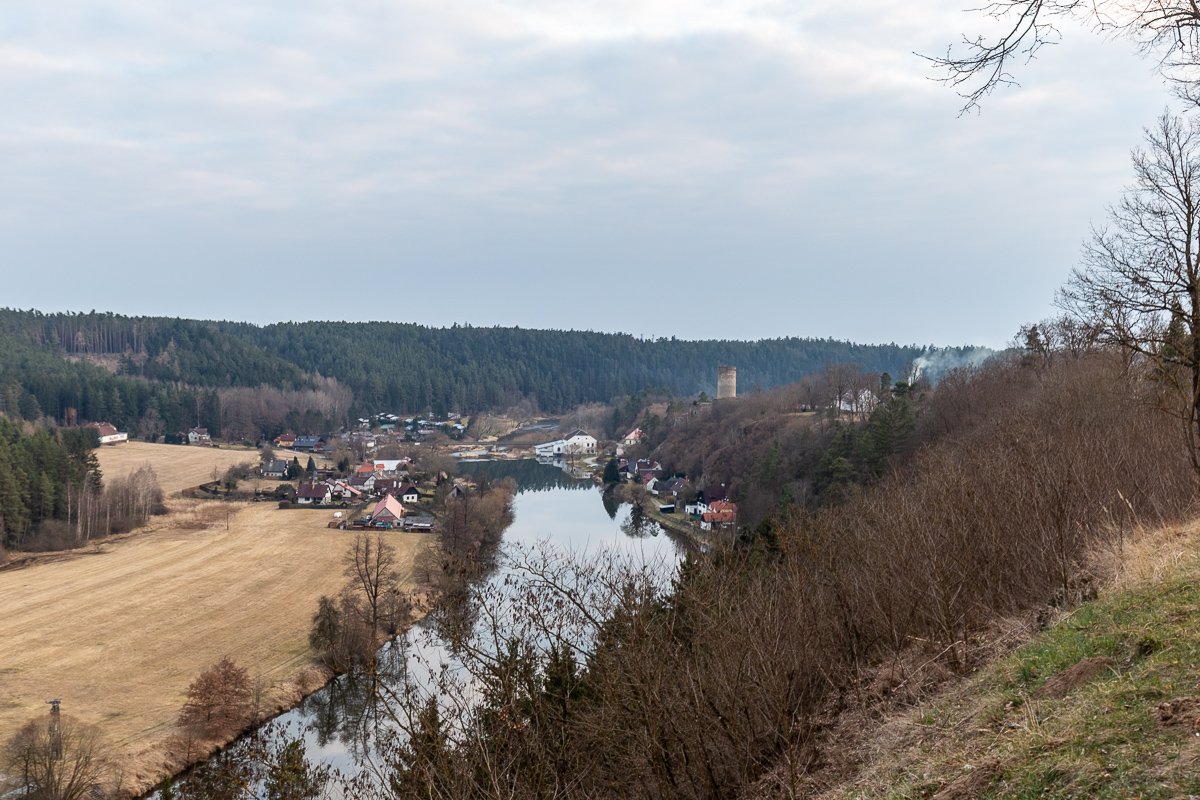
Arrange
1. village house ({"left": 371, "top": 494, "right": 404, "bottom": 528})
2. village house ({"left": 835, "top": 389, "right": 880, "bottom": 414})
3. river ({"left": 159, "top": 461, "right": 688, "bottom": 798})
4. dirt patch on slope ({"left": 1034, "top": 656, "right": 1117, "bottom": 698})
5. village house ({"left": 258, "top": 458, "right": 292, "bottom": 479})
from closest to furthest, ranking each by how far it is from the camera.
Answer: dirt patch on slope ({"left": 1034, "top": 656, "right": 1117, "bottom": 698}) < river ({"left": 159, "top": 461, "right": 688, "bottom": 798}) < village house ({"left": 371, "top": 494, "right": 404, "bottom": 528}) < village house ({"left": 835, "top": 389, "right": 880, "bottom": 414}) < village house ({"left": 258, "top": 458, "right": 292, "bottom": 479})

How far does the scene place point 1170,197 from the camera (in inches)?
363

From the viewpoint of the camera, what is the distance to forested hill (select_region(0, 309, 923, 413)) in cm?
12175

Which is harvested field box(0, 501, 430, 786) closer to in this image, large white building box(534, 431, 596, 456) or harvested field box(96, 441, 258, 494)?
harvested field box(96, 441, 258, 494)

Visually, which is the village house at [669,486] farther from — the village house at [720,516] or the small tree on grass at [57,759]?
the small tree on grass at [57,759]

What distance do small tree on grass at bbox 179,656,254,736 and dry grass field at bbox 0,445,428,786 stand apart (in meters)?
0.53

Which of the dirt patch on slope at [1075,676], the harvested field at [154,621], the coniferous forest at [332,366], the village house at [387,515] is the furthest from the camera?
the coniferous forest at [332,366]

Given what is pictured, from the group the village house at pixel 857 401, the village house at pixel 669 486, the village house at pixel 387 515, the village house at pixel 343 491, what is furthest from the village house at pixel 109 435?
the village house at pixel 857 401

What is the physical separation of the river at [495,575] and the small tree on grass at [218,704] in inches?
27.0

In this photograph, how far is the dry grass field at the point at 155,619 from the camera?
63.8ft

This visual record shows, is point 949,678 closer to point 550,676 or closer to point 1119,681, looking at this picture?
point 1119,681

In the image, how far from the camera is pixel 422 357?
493 feet

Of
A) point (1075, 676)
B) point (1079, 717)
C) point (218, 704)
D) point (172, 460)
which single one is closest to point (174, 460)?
point (172, 460)

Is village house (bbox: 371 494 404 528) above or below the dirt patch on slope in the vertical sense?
below

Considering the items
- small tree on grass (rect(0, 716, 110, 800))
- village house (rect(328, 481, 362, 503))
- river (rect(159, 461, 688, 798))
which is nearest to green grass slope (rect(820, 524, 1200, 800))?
river (rect(159, 461, 688, 798))
